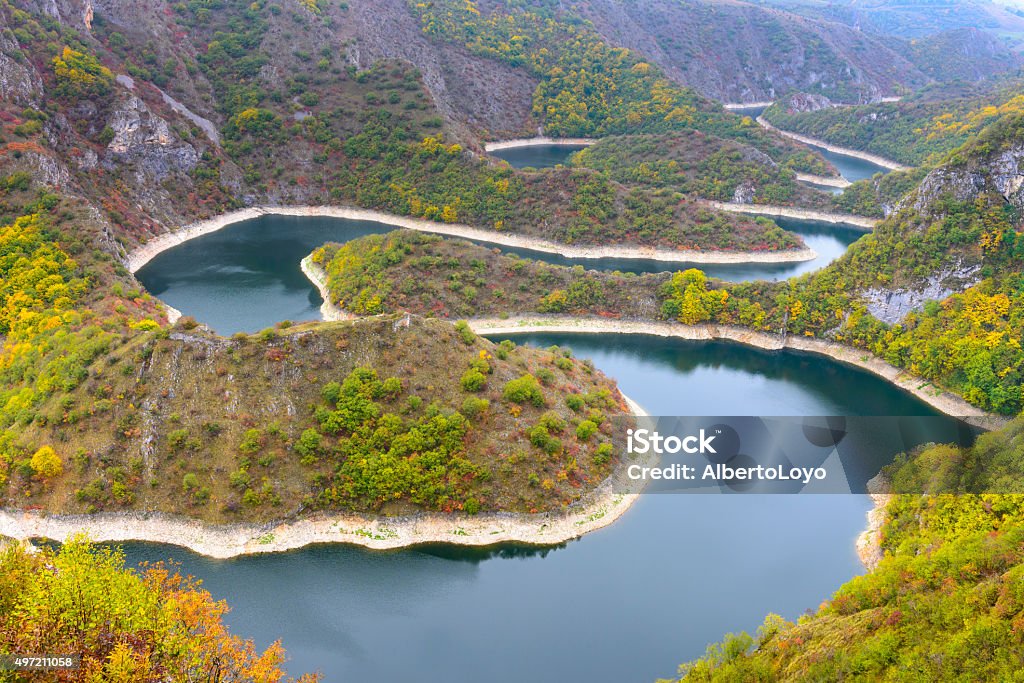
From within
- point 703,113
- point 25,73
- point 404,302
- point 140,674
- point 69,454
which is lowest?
point 140,674

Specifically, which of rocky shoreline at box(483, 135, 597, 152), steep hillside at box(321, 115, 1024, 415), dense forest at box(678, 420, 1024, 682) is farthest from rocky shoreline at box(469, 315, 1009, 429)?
rocky shoreline at box(483, 135, 597, 152)

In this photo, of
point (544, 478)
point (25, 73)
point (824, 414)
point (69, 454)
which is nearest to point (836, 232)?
point (824, 414)

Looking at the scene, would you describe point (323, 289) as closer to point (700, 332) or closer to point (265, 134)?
point (700, 332)

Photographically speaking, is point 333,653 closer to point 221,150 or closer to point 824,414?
point 824,414

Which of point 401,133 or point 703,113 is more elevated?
point 703,113

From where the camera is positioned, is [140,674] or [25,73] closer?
[140,674]

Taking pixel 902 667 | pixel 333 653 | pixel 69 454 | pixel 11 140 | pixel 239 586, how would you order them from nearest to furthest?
1. pixel 902 667
2. pixel 333 653
3. pixel 239 586
4. pixel 69 454
5. pixel 11 140

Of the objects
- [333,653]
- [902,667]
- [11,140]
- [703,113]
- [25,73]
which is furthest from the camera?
[703,113]

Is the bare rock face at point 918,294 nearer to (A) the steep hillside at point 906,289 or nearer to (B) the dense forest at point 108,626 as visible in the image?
(A) the steep hillside at point 906,289
